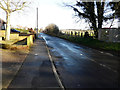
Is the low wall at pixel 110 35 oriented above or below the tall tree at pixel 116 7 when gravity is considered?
below

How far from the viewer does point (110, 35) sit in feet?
59.3

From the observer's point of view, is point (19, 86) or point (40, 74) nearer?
point (19, 86)

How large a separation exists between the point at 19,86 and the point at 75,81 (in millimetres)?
2085

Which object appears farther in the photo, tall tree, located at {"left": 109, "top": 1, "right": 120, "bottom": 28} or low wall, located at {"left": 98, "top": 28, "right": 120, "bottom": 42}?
tall tree, located at {"left": 109, "top": 1, "right": 120, "bottom": 28}

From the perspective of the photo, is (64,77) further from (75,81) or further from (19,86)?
(19,86)

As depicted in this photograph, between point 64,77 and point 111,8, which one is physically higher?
point 111,8

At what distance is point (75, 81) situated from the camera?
4.75m

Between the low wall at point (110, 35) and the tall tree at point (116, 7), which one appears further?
the tall tree at point (116, 7)

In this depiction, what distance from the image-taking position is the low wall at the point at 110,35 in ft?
56.5

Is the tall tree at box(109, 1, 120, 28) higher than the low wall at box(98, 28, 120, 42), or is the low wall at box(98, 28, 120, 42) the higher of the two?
the tall tree at box(109, 1, 120, 28)

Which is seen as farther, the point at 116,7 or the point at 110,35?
the point at 116,7

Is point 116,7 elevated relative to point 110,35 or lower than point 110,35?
elevated

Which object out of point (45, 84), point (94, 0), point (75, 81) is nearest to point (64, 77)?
point (75, 81)

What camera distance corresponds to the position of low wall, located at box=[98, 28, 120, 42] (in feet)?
56.5
